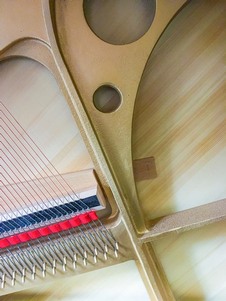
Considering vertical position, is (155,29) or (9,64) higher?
(9,64)

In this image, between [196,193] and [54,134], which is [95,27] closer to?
[54,134]

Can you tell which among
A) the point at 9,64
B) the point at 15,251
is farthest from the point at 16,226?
the point at 9,64

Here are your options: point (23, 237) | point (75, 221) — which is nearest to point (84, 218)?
point (75, 221)

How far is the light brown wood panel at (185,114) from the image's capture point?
992 mm

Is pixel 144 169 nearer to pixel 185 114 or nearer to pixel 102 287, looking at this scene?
pixel 185 114

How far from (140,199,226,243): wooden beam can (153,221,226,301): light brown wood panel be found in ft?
0.31

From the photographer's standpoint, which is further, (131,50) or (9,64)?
(9,64)

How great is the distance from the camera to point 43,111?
104 cm

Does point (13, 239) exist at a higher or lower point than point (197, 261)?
higher

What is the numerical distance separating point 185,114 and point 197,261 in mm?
385

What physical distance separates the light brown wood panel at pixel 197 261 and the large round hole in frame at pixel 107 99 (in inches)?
14.6

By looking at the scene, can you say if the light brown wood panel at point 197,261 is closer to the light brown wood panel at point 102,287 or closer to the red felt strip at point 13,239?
the light brown wood panel at point 102,287

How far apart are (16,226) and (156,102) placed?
1.45 ft

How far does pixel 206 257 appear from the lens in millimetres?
1091
